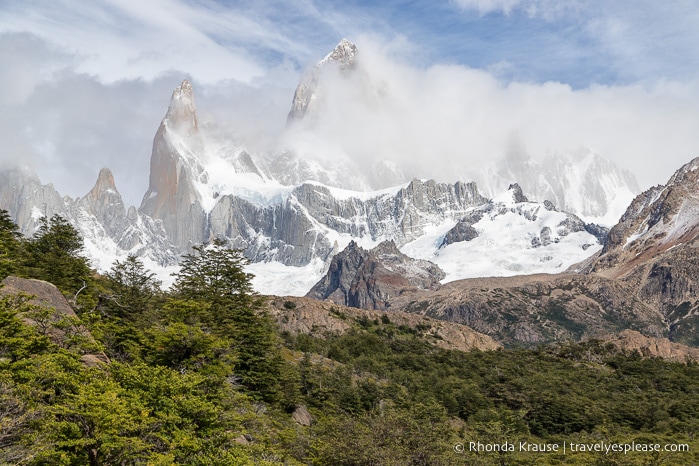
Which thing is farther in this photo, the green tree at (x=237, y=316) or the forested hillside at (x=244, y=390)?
the green tree at (x=237, y=316)

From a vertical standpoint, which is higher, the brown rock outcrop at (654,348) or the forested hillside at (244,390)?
the brown rock outcrop at (654,348)

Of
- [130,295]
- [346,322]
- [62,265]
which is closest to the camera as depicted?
[62,265]

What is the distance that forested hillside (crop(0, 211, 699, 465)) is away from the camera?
1088 inches

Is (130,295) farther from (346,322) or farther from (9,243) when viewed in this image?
(346,322)

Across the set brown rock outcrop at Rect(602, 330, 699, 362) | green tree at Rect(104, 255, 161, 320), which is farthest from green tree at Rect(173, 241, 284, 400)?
brown rock outcrop at Rect(602, 330, 699, 362)

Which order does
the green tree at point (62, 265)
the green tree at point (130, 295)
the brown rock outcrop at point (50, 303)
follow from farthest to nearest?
the green tree at point (130, 295) → the green tree at point (62, 265) → the brown rock outcrop at point (50, 303)

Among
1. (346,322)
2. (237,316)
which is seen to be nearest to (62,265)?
(237,316)

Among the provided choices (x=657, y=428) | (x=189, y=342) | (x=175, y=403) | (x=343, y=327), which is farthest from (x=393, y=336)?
(x=175, y=403)

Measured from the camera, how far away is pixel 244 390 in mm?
56375

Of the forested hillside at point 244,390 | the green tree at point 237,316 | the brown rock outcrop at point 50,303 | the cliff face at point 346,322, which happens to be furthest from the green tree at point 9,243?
the cliff face at point 346,322

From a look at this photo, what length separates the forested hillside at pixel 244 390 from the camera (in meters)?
27.6

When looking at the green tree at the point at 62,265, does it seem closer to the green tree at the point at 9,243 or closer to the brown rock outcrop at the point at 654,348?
the green tree at the point at 9,243

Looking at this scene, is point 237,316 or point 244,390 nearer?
point 244,390

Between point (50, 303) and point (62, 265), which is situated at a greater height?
point (62, 265)
